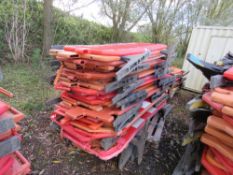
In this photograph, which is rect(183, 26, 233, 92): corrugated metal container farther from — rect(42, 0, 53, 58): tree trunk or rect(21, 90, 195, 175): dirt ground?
rect(42, 0, 53, 58): tree trunk

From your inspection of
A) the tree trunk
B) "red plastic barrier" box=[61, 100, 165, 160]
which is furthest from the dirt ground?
the tree trunk

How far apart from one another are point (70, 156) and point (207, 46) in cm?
485

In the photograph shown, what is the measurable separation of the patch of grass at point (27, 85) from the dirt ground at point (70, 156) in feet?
1.13

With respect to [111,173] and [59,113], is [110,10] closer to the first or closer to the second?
[59,113]

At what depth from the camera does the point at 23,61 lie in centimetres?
490

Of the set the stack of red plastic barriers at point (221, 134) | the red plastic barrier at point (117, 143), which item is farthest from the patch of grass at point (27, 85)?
the stack of red plastic barriers at point (221, 134)

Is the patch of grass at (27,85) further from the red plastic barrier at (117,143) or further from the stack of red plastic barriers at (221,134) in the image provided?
the stack of red plastic barriers at (221,134)

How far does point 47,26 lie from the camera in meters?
5.07

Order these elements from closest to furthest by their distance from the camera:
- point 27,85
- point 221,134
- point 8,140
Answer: point 8,140
point 221,134
point 27,85

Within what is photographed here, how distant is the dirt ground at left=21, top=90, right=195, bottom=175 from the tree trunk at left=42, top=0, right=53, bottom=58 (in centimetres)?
283

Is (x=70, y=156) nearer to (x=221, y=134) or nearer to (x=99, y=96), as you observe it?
(x=99, y=96)

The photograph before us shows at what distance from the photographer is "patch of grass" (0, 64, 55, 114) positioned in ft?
10.4

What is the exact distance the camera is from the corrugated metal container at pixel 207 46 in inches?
185

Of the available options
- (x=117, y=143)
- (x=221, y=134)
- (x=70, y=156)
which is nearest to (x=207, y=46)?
(x=221, y=134)
